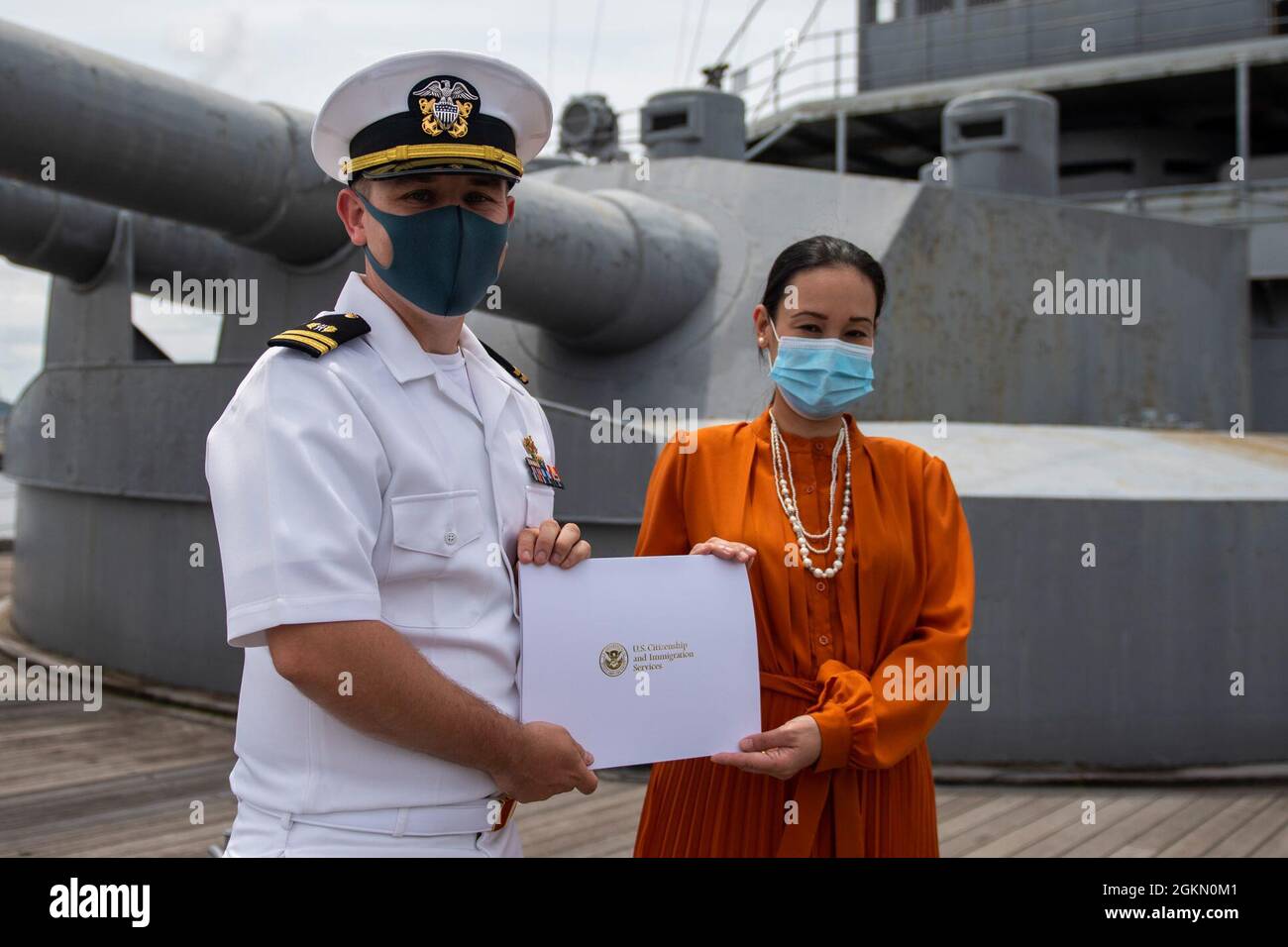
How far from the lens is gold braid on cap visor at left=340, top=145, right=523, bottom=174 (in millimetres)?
1553

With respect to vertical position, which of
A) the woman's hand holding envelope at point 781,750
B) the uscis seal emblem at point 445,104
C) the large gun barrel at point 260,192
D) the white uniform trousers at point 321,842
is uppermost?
the large gun barrel at point 260,192

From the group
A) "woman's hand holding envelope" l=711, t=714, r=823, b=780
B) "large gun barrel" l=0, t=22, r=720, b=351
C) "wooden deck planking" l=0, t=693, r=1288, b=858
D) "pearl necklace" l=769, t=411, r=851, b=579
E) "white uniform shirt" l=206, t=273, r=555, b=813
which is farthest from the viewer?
"wooden deck planking" l=0, t=693, r=1288, b=858

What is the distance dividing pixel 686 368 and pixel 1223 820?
333 centimetres

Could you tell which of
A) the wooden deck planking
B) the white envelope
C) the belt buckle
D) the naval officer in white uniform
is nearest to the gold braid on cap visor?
the naval officer in white uniform

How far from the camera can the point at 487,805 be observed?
1529mm

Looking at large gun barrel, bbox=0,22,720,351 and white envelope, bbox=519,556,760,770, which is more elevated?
large gun barrel, bbox=0,22,720,351

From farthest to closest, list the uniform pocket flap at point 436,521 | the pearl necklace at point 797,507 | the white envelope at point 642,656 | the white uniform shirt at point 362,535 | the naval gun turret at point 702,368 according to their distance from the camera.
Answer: the naval gun turret at point 702,368 < the pearl necklace at point 797,507 < the white envelope at point 642,656 < the uniform pocket flap at point 436,521 < the white uniform shirt at point 362,535

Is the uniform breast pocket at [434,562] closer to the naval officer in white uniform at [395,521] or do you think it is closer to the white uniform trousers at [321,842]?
the naval officer in white uniform at [395,521]

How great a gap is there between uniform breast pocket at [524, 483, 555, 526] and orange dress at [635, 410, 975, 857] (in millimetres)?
368

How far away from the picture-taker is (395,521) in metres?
1.48

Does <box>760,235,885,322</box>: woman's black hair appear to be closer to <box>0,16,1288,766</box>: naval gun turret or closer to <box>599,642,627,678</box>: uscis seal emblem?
<box>599,642,627,678</box>: uscis seal emblem

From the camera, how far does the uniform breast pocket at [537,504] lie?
170 centimetres

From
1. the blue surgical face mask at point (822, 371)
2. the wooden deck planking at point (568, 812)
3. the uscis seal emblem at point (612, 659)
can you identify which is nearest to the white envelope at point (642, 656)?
the uscis seal emblem at point (612, 659)
